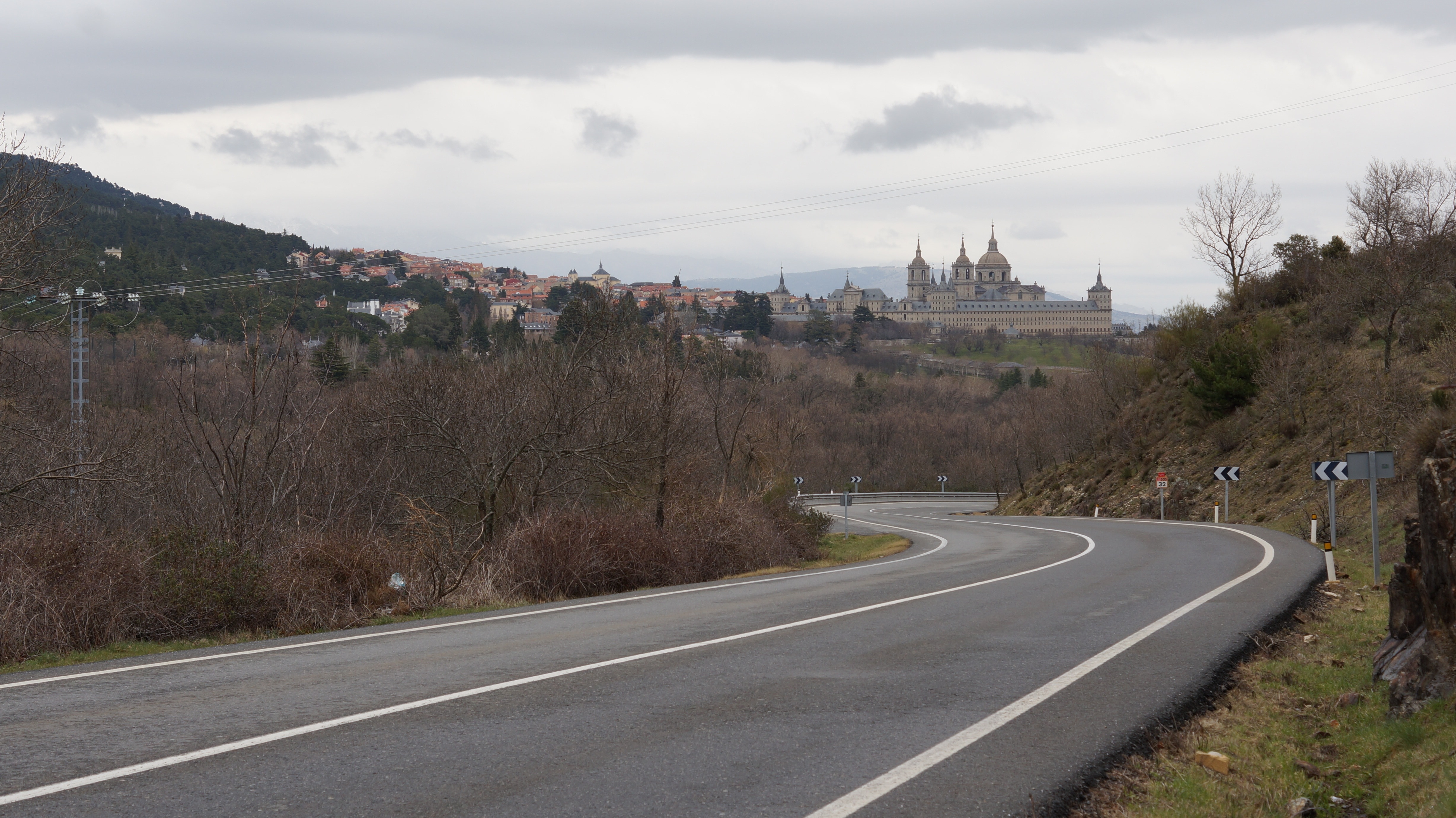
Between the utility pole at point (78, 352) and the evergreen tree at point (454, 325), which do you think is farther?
the evergreen tree at point (454, 325)

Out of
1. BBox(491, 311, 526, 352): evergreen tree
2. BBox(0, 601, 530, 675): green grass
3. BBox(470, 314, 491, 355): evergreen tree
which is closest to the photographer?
BBox(0, 601, 530, 675): green grass

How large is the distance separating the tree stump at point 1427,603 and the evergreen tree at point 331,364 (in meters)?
19.1

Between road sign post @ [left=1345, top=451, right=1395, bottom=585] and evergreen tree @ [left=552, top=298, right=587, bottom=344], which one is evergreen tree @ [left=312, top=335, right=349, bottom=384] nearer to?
evergreen tree @ [left=552, top=298, right=587, bottom=344]

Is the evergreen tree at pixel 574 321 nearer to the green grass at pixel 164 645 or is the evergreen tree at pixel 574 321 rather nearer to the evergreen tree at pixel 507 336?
the evergreen tree at pixel 507 336

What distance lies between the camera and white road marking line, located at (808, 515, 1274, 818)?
16.2 ft

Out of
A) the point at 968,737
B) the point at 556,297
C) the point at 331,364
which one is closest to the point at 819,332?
the point at 556,297

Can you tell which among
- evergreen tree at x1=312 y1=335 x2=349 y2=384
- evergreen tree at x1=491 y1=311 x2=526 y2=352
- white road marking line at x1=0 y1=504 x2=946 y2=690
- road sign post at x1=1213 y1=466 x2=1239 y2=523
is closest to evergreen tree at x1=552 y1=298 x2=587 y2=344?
evergreen tree at x1=491 y1=311 x2=526 y2=352

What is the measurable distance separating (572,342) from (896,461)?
8716 cm

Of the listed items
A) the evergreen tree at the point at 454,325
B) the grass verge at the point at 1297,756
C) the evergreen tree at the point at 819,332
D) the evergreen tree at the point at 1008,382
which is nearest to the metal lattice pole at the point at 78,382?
the grass verge at the point at 1297,756

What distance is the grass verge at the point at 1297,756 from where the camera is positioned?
5.64 metres

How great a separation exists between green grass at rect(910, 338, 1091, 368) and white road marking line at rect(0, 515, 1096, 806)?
547 feet

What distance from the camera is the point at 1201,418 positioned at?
43688 mm

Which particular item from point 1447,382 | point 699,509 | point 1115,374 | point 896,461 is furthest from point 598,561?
point 896,461

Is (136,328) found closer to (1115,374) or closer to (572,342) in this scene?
(572,342)
